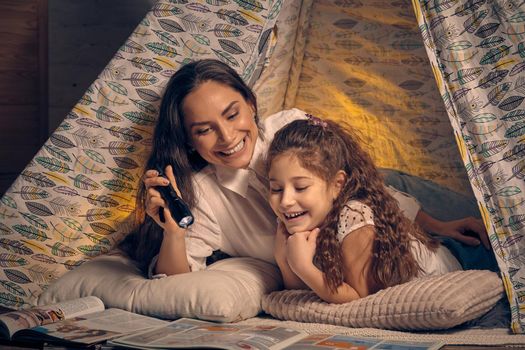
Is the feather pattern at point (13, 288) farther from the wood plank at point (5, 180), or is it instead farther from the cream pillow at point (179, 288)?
the wood plank at point (5, 180)

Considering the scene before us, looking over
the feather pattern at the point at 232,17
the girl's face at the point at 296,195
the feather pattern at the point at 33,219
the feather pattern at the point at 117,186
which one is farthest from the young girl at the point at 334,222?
the feather pattern at the point at 33,219

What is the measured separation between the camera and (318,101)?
288 cm

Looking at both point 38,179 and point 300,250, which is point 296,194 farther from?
point 38,179

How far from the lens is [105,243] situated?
2.29 meters

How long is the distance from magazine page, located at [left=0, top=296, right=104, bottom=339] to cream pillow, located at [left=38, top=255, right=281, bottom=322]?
0.18 feet

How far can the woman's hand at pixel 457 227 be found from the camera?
2.30 meters

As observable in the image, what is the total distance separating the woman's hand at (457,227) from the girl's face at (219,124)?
558mm

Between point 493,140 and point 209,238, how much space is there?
76cm

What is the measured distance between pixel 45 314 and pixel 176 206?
38 centimetres

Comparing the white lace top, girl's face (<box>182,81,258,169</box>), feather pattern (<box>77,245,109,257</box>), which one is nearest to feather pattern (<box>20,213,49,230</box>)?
feather pattern (<box>77,245,109,257</box>)

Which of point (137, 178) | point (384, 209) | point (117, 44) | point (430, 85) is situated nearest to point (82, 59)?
point (117, 44)

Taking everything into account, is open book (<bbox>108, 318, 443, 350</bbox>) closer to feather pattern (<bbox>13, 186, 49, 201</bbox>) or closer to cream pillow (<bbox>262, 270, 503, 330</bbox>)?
cream pillow (<bbox>262, 270, 503, 330</bbox>)

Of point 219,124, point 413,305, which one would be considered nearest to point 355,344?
point 413,305

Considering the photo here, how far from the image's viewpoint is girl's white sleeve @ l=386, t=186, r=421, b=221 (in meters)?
2.34
